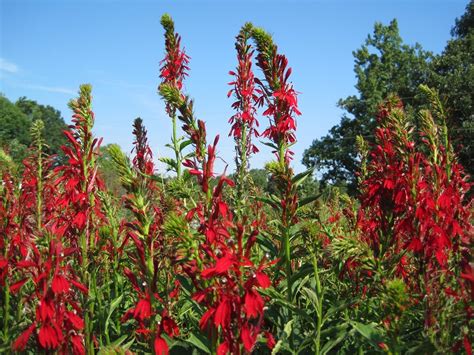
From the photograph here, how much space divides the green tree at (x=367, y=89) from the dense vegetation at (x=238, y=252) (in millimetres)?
42064

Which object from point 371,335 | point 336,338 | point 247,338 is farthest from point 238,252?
point 336,338

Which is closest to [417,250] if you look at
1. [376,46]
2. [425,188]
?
[425,188]

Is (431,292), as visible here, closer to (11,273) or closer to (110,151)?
(110,151)

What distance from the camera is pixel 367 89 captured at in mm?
45844

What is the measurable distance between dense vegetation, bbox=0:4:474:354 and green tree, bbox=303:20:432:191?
4206 centimetres

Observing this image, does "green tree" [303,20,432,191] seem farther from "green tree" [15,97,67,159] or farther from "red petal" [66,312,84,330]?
"green tree" [15,97,67,159]

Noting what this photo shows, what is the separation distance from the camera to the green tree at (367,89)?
45125 millimetres

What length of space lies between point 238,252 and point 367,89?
46756 millimetres

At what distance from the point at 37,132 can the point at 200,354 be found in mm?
2184

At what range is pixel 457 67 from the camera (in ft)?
115

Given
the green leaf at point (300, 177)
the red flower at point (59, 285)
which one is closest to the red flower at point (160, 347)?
the red flower at point (59, 285)

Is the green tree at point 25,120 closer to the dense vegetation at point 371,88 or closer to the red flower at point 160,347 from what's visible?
the dense vegetation at point 371,88

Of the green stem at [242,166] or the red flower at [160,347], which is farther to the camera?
the green stem at [242,166]

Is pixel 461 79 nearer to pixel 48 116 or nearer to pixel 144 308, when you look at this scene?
pixel 144 308
